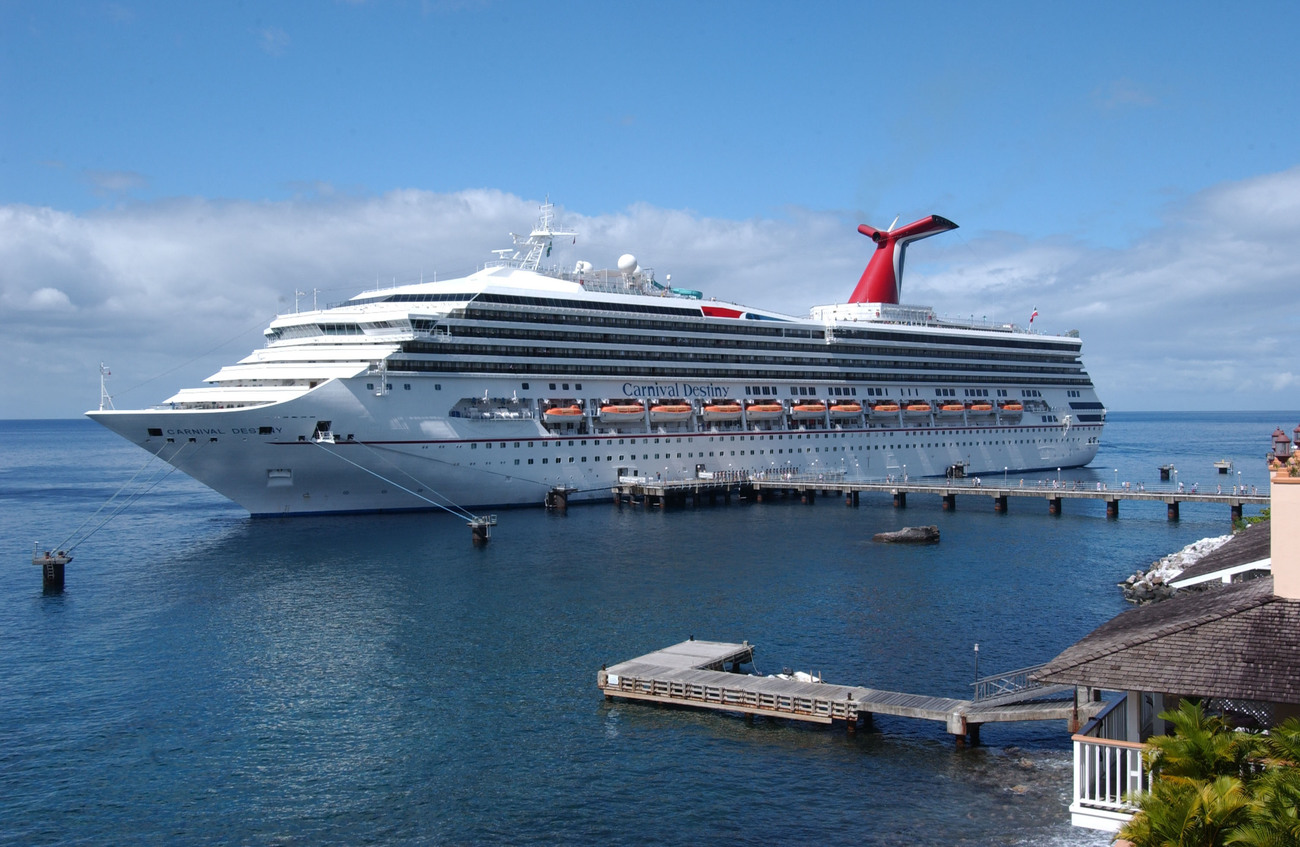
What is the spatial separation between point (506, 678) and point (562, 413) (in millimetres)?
33412

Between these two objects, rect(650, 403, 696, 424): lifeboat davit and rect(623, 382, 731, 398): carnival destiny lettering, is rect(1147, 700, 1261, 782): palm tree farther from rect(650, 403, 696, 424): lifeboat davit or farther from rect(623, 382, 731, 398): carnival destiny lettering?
rect(650, 403, 696, 424): lifeboat davit

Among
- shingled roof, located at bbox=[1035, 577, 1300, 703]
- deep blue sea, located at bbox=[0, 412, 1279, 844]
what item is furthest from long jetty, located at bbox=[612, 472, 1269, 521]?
shingled roof, located at bbox=[1035, 577, 1300, 703]

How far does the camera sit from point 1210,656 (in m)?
13.3

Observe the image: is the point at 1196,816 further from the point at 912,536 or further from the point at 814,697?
the point at 912,536

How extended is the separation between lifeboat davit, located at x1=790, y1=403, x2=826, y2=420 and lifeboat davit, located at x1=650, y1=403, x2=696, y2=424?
32.1 feet

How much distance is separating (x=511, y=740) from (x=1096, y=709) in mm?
12557

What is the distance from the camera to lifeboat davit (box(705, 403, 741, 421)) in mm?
66375

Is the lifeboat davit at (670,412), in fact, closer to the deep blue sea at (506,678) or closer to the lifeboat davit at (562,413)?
the lifeboat davit at (562,413)

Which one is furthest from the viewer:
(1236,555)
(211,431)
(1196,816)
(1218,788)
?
(211,431)

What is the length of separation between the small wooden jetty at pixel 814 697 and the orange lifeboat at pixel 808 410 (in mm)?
46278

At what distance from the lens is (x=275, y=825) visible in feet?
58.4

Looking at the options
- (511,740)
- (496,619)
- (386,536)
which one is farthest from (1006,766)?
(386,536)

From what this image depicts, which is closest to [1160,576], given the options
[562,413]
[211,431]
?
[562,413]

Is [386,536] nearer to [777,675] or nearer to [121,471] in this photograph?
[777,675]
